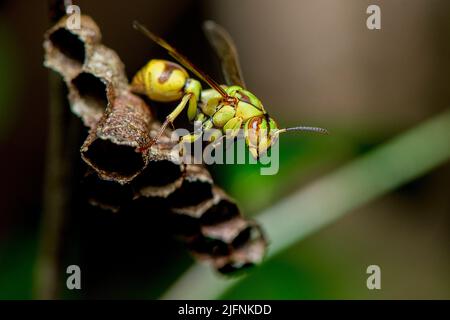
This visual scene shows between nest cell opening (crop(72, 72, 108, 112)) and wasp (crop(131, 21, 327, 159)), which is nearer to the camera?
nest cell opening (crop(72, 72, 108, 112))

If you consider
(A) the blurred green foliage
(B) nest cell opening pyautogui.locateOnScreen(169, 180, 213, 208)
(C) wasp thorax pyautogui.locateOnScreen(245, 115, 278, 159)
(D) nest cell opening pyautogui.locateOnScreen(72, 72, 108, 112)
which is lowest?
(B) nest cell opening pyautogui.locateOnScreen(169, 180, 213, 208)

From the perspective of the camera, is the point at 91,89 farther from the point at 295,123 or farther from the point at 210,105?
the point at 295,123

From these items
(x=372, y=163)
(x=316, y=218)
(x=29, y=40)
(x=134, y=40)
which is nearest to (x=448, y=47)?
(x=372, y=163)

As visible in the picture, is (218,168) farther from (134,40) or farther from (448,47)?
(448,47)

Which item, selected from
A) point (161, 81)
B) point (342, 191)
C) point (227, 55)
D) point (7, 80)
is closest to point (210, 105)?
point (161, 81)

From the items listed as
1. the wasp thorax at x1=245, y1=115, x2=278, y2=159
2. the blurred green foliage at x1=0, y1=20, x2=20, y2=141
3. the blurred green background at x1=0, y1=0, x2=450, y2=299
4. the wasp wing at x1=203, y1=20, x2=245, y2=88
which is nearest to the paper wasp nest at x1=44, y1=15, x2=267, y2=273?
the wasp thorax at x1=245, y1=115, x2=278, y2=159

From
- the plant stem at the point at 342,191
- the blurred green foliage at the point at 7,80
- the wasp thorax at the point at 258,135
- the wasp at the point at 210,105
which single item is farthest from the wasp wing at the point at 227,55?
the blurred green foliage at the point at 7,80

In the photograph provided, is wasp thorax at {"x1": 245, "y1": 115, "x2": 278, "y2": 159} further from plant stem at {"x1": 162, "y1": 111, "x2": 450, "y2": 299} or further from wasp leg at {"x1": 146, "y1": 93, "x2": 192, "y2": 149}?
plant stem at {"x1": 162, "y1": 111, "x2": 450, "y2": 299}
